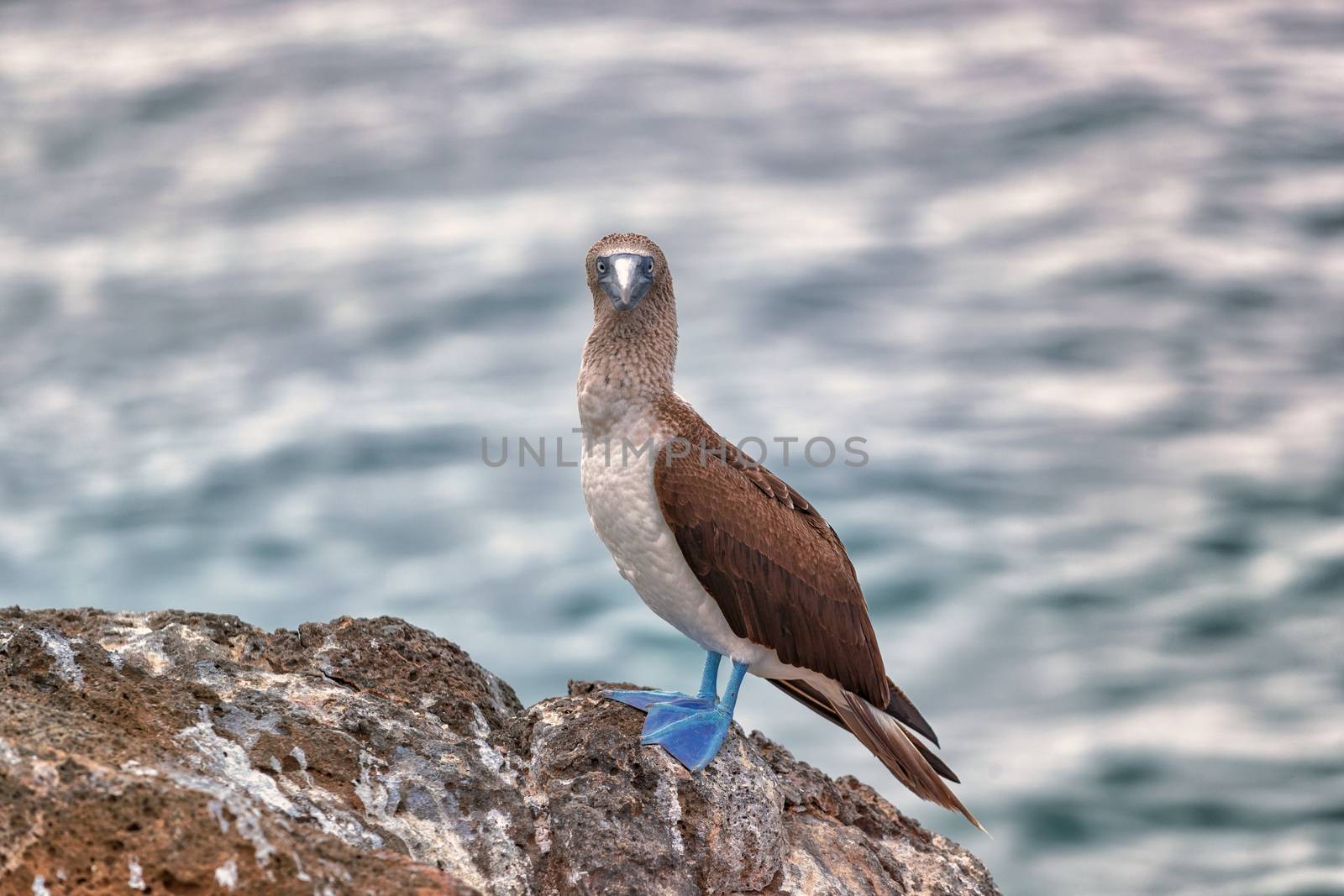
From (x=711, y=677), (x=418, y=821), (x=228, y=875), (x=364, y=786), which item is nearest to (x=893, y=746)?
(x=711, y=677)

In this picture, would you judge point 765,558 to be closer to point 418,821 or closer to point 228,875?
point 418,821

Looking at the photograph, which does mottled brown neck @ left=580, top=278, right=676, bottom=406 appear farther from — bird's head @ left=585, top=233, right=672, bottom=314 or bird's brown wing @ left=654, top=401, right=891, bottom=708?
bird's brown wing @ left=654, top=401, right=891, bottom=708

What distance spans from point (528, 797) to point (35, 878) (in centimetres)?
227

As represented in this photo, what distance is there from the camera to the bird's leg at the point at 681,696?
7.02 metres

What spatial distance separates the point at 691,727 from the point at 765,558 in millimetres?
932

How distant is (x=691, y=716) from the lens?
22.4 ft

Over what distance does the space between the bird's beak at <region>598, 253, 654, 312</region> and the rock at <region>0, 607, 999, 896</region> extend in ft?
6.84

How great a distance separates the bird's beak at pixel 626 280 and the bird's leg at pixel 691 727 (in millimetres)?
2037

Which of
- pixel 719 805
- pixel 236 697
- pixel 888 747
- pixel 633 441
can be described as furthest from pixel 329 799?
pixel 888 747

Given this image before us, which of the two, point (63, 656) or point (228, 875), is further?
point (63, 656)

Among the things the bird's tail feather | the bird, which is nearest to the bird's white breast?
the bird

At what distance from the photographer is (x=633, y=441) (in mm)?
6875

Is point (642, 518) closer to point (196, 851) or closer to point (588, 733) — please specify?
point (588, 733)

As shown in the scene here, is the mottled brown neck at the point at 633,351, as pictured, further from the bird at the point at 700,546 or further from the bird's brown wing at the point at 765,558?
the bird's brown wing at the point at 765,558
